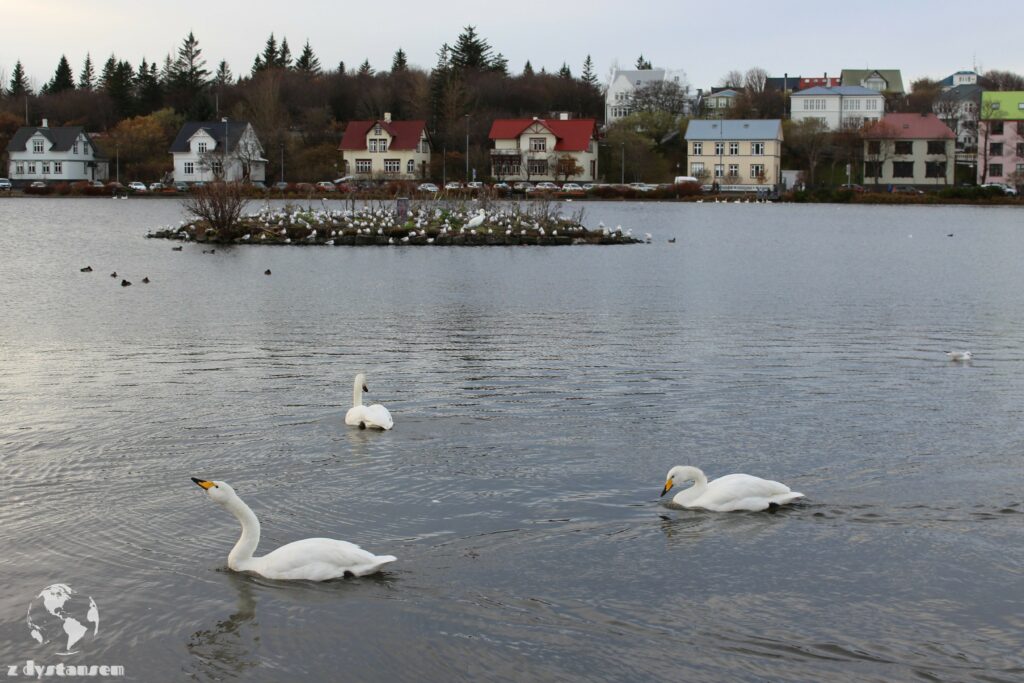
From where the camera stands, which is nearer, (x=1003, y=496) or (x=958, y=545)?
(x=958, y=545)

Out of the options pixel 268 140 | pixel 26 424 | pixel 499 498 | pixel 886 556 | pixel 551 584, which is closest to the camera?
pixel 551 584

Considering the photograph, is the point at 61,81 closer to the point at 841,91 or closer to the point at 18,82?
the point at 18,82

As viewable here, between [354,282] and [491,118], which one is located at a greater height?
[491,118]

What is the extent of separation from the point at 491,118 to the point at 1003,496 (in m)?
102

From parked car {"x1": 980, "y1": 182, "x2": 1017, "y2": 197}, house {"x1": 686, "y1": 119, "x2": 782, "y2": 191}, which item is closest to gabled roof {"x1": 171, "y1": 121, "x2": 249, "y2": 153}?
house {"x1": 686, "y1": 119, "x2": 782, "y2": 191}

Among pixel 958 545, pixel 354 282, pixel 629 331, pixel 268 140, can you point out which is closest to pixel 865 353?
pixel 629 331

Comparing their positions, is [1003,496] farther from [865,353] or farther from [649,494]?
[865,353]

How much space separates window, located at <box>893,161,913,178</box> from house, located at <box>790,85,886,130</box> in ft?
50.9

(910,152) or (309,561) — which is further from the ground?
(910,152)

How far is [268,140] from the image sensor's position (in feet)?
329

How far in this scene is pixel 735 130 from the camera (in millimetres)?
101188

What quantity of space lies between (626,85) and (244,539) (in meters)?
128

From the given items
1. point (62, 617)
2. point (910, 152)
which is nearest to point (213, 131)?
point (910, 152)

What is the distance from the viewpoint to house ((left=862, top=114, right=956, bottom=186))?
99438mm
